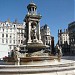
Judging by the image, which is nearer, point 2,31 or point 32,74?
point 32,74

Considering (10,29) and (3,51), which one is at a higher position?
(10,29)

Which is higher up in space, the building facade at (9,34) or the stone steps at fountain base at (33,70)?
the building facade at (9,34)

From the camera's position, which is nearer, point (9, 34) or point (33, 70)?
point (33, 70)

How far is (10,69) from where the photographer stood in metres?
14.3

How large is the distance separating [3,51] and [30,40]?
2845 centimetres

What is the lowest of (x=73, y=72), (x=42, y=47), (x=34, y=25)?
(x=73, y=72)

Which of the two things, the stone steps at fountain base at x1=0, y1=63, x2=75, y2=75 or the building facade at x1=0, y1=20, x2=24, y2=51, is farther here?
the building facade at x1=0, y1=20, x2=24, y2=51

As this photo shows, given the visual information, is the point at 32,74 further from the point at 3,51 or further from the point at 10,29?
the point at 10,29

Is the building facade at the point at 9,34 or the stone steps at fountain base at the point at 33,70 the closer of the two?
the stone steps at fountain base at the point at 33,70

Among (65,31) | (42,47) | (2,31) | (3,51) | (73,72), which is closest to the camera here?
(73,72)

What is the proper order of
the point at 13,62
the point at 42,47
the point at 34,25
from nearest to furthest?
the point at 13,62
the point at 42,47
the point at 34,25

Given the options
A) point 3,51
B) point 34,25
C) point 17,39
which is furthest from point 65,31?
point 34,25

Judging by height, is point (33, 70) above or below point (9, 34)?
Result: below

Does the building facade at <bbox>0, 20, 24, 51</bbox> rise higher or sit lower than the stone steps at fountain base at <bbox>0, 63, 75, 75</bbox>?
higher
